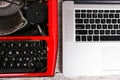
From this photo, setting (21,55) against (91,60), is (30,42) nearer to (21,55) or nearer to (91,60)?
(21,55)

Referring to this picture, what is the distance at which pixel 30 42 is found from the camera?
607 millimetres

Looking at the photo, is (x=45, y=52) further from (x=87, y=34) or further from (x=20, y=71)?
(x=87, y=34)

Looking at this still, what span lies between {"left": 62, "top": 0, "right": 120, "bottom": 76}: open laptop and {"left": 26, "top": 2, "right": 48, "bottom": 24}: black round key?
147mm

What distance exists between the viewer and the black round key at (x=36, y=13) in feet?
1.97

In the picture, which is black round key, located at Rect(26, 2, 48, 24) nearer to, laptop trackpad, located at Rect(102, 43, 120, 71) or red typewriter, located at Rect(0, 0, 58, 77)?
red typewriter, located at Rect(0, 0, 58, 77)

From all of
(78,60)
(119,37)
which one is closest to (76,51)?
(78,60)

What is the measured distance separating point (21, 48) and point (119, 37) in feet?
1.03

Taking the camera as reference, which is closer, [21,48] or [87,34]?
[21,48]

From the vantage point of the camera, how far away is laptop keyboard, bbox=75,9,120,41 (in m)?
0.74

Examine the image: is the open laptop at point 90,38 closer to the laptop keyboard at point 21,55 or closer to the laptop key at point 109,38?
the laptop key at point 109,38

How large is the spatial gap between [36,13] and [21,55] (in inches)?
4.4

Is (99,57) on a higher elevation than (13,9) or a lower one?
lower

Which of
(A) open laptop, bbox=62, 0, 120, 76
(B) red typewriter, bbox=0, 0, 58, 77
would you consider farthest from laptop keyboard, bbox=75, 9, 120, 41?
(B) red typewriter, bbox=0, 0, 58, 77

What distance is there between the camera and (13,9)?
2.05ft
